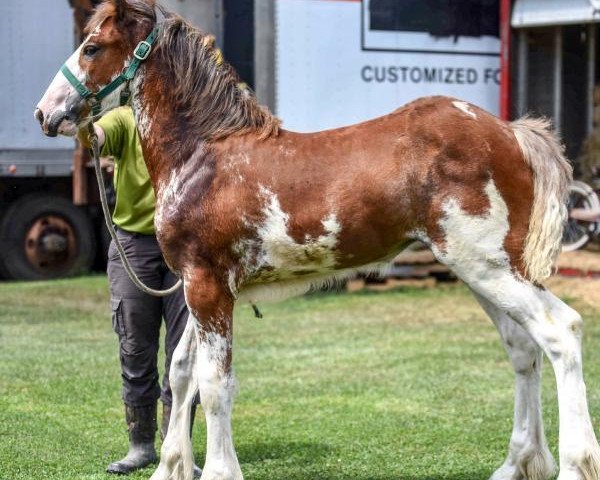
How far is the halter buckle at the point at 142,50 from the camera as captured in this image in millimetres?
5363

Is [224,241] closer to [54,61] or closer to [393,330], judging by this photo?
[393,330]

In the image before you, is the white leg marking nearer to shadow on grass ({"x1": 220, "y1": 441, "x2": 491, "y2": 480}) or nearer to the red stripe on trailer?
shadow on grass ({"x1": 220, "y1": 441, "x2": 491, "y2": 480})

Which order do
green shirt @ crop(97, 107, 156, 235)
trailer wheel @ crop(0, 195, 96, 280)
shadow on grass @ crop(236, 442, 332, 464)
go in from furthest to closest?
trailer wheel @ crop(0, 195, 96, 280) → shadow on grass @ crop(236, 442, 332, 464) → green shirt @ crop(97, 107, 156, 235)

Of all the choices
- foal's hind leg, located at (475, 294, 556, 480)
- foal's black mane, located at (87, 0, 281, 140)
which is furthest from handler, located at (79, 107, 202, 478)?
foal's hind leg, located at (475, 294, 556, 480)

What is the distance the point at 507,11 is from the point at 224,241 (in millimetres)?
9279

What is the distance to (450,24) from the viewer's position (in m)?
13.6

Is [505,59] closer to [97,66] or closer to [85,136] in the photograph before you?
[85,136]

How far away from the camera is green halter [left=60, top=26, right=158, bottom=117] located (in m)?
5.33

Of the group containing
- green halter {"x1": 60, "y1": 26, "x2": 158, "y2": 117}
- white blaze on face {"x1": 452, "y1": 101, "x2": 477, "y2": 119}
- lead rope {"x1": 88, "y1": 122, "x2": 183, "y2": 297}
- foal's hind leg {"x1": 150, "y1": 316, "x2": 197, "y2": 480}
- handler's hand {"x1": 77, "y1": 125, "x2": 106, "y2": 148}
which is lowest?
foal's hind leg {"x1": 150, "y1": 316, "x2": 197, "y2": 480}

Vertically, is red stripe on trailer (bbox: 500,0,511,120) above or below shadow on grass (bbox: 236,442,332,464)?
above

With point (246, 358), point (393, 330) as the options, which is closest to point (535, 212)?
point (246, 358)

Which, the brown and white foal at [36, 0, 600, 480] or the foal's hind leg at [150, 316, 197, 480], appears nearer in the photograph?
the brown and white foal at [36, 0, 600, 480]

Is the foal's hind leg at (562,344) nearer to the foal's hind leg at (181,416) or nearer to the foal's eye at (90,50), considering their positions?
the foal's hind leg at (181,416)

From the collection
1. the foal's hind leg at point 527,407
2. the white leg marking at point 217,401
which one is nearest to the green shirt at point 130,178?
the white leg marking at point 217,401
